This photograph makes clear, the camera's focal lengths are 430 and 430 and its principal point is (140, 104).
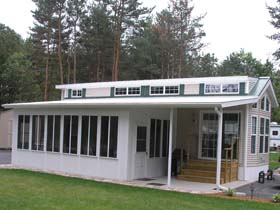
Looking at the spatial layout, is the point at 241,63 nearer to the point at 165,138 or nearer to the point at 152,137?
the point at 165,138

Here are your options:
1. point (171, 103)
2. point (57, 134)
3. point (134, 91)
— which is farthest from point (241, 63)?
point (171, 103)

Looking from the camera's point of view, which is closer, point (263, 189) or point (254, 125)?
point (263, 189)

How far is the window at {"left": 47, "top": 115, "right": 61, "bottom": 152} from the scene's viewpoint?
1680 centimetres

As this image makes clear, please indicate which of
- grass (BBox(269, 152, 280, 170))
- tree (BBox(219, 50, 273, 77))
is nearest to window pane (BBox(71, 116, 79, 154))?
grass (BBox(269, 152, 280, 170))

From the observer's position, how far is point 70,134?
16266mm

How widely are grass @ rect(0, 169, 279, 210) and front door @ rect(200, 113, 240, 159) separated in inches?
184

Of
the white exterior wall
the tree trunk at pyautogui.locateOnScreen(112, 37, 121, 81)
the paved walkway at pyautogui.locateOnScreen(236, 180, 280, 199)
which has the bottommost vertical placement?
the paved walkway at pyautogui.locateOnScreen(236, 180, 280, 199)

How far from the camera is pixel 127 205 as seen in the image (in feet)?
31.3

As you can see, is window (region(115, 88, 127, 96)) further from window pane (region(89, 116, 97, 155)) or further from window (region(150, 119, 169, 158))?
window pane (region(89, 116, 97, 155))

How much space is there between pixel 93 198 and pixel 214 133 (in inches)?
290

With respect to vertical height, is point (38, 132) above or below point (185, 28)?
below

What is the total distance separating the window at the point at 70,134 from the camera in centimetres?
1611

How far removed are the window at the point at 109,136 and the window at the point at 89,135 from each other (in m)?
0.40

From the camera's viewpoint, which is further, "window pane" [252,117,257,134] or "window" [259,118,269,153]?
"window" [259,118,269,153]
